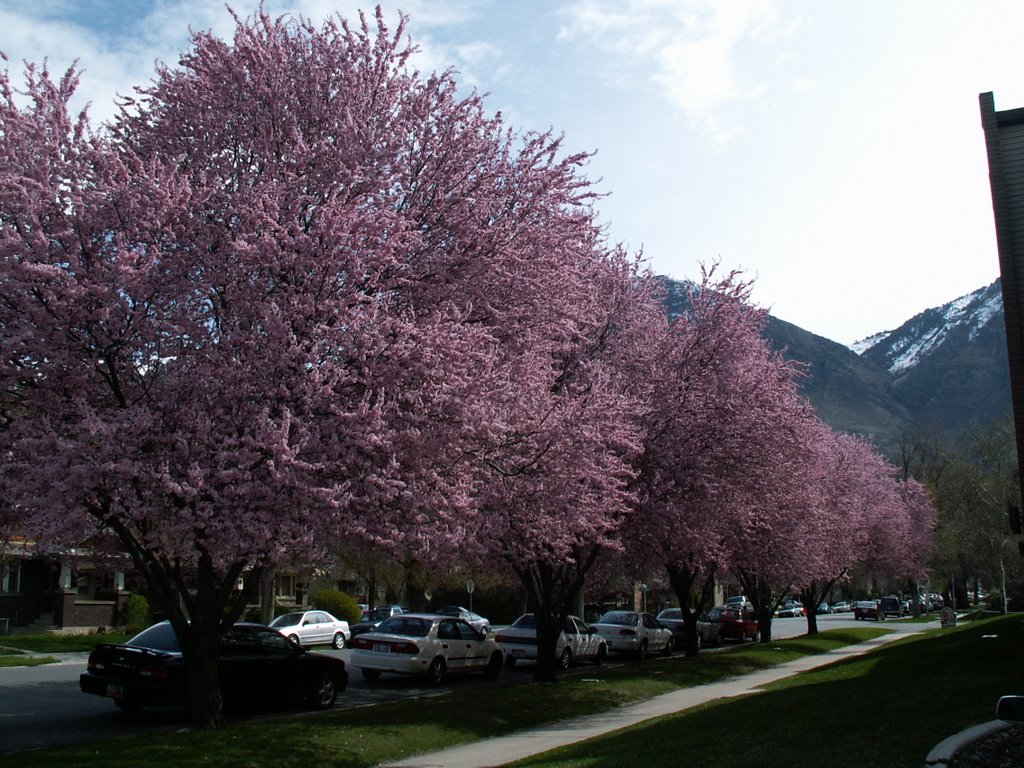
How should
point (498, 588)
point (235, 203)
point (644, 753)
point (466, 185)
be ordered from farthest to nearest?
point (498, 588)
point (466, 185)
point (235, 203)
point (644, 753)

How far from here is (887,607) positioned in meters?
72.4

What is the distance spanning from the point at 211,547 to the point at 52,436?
2.01m

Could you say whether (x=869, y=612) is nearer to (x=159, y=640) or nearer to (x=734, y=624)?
(x=734, y=624)

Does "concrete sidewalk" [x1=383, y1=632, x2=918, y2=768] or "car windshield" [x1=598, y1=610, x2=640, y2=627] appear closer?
"concrete sidewalk" [x1=383, y1=632, x2=918, y2=768]

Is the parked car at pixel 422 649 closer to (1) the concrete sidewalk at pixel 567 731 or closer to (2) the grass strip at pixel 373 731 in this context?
(2) the grass strip at pixel 373 731

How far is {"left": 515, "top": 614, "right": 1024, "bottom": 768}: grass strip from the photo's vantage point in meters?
9.39

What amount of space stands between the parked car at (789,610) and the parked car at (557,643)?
5780 centimetres

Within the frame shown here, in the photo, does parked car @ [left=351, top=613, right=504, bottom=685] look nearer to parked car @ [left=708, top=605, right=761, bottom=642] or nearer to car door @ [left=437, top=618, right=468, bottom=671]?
car door @ [left=437, top=618, right=468, bottom=671]

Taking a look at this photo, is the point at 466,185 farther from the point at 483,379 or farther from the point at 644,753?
the point at 644,753

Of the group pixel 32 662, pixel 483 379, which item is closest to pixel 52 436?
pixel 483 379

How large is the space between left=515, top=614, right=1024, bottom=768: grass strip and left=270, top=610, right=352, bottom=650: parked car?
20674 mm

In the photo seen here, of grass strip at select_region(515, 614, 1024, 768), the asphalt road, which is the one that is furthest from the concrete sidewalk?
the asphalt road

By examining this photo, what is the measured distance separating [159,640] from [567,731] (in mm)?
6843

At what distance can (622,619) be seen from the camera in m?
31.4
